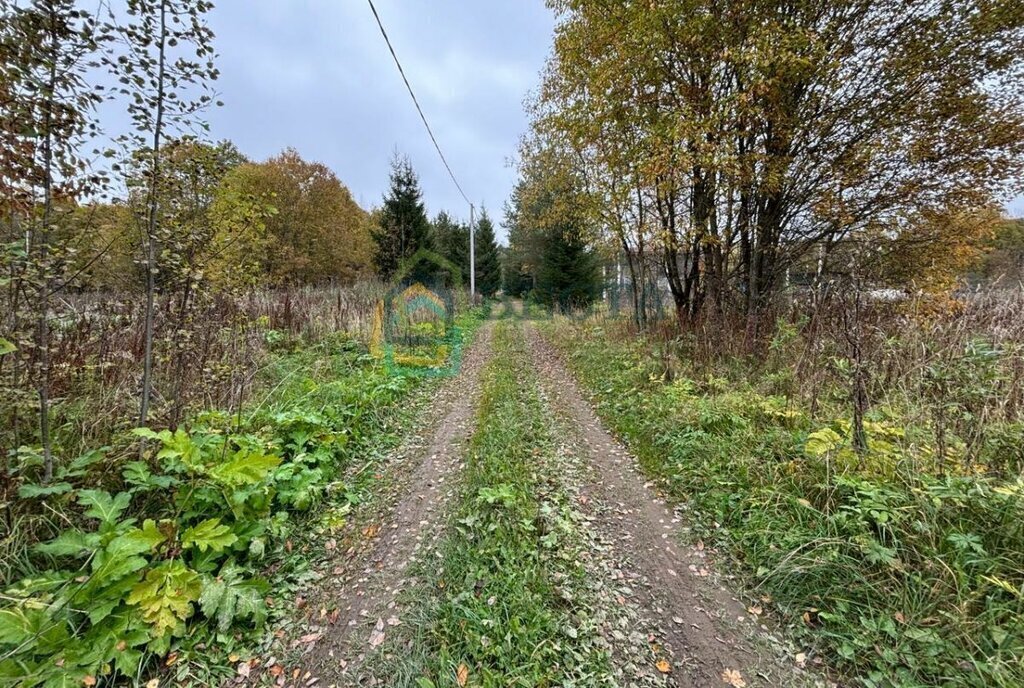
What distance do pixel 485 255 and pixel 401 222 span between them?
7.34 meters

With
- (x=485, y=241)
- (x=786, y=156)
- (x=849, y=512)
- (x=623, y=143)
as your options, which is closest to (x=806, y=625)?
(x=849, y=512)

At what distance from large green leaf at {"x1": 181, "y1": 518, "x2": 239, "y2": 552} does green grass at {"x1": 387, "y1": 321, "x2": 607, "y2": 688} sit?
1060mm

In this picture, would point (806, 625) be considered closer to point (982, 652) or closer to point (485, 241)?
point (982, 652)

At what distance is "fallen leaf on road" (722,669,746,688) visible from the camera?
1.58 meters

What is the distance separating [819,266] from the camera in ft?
23.4

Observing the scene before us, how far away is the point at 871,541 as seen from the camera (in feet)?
6.53

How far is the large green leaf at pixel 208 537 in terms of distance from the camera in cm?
191

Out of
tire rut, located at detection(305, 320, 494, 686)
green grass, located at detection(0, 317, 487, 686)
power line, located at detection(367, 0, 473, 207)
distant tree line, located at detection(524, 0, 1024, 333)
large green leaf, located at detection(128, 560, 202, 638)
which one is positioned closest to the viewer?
green grass, located at detection(0, 317, 487, 686)

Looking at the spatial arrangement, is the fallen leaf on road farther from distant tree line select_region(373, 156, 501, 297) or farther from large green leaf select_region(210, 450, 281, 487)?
distant tree line select_region(373, 156, 501, 297)

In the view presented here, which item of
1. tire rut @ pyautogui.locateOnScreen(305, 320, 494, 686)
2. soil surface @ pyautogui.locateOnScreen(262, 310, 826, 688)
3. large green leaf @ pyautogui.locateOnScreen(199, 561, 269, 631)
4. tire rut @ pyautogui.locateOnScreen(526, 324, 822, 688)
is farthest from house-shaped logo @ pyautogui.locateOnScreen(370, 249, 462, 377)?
large green leaf @ pyautogui.locateOnScreen(199, 561, 269, 631)

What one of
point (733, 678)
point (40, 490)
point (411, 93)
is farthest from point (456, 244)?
point (733, 678)

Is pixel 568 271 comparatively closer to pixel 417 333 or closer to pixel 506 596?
pixel 417 333

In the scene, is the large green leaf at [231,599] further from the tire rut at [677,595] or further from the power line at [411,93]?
the power line at [411,93]

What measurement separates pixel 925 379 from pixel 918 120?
511 centimetres
